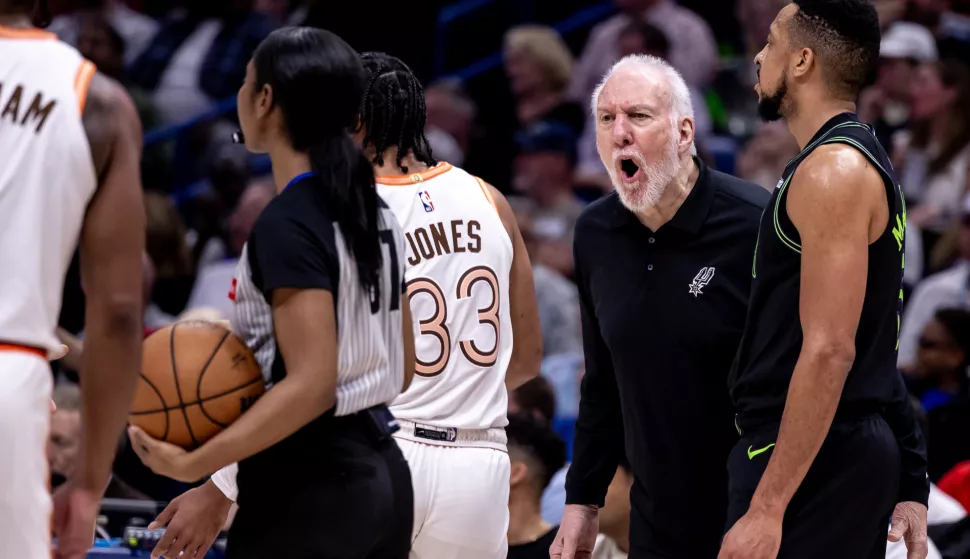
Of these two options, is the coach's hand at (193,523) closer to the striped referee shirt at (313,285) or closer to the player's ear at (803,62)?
the striped referee shirt at (313,285)

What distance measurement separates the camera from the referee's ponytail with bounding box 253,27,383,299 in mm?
3248

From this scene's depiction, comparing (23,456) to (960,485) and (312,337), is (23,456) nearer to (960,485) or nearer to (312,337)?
(312,337)

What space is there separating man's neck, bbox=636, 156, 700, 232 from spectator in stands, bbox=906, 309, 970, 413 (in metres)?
3.87

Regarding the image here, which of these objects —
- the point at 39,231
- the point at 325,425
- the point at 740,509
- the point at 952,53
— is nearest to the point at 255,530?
the point at 325,425

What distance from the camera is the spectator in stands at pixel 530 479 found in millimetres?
5645

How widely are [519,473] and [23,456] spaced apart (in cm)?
314

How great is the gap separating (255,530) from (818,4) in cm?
208

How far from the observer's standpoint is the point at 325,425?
3.26 metres

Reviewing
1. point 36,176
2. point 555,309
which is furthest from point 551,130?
point 36,176

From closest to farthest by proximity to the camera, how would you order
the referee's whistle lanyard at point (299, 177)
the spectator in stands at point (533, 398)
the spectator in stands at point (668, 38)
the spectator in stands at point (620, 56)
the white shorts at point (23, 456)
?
1. the white shorts at point (23, 456)
2. the referee's whistle lanyard at point (299, 177)
3. the spectator in stands at point (533, 398)
4. the spectator in stands at point (620, 56)
5. the spectator in stands at point (668, 38)

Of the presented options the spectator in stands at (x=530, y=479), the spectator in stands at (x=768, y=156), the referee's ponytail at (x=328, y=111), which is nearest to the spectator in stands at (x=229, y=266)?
the spectator in stands at (x=768, y=156)

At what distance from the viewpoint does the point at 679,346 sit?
170 inches

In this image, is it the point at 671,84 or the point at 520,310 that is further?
the point at 520,310

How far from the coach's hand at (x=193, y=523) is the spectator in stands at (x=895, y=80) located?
7.27m
